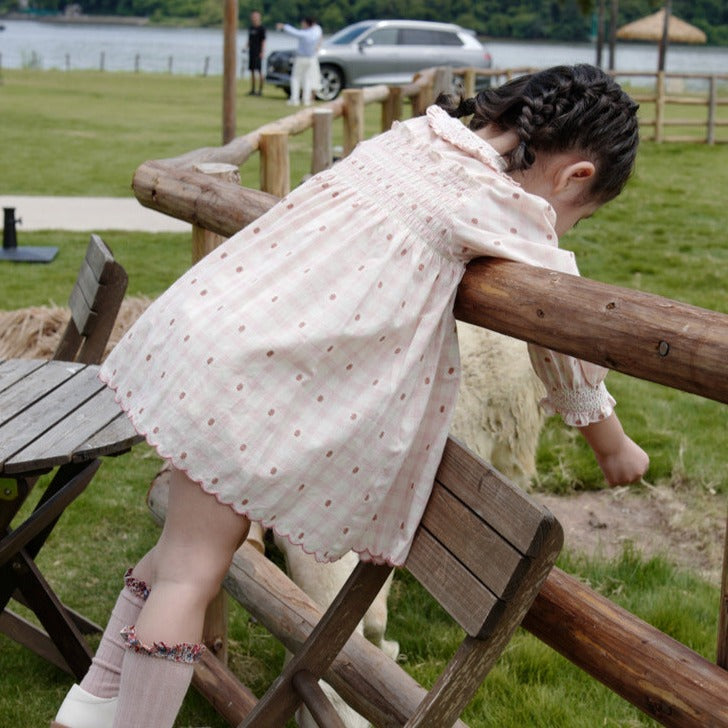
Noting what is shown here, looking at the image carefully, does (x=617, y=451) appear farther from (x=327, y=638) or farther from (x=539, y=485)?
(x=539, y=485)

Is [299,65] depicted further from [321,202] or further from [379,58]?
[321,202]

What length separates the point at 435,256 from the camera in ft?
6.22

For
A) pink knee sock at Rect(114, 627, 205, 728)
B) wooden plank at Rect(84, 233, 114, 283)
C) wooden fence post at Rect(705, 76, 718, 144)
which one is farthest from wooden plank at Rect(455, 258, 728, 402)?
wooden fence post at Rect(705, 76, 718, 144)

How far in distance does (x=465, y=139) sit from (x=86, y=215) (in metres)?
8.34

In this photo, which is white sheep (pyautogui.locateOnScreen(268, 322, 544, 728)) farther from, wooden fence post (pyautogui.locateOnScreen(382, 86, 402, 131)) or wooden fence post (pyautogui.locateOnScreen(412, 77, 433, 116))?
wooden fence post (pyautogui.locateOnScreen(412, 77, 433, 116))

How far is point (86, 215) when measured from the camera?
9.93m

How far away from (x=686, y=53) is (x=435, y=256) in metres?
99.7

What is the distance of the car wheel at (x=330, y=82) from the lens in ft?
75.5

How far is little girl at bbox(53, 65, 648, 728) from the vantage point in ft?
6.10

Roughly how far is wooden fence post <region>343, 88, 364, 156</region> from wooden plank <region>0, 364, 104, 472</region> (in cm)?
471

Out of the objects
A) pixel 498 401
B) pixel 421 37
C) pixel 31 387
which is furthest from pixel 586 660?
pixel 421 37

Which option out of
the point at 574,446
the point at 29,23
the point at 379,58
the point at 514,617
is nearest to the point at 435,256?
the point at 514,617

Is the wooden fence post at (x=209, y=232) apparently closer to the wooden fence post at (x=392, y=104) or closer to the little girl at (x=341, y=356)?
the little girl at (x=341, y=356)

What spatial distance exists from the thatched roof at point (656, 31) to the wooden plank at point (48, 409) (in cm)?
3904
